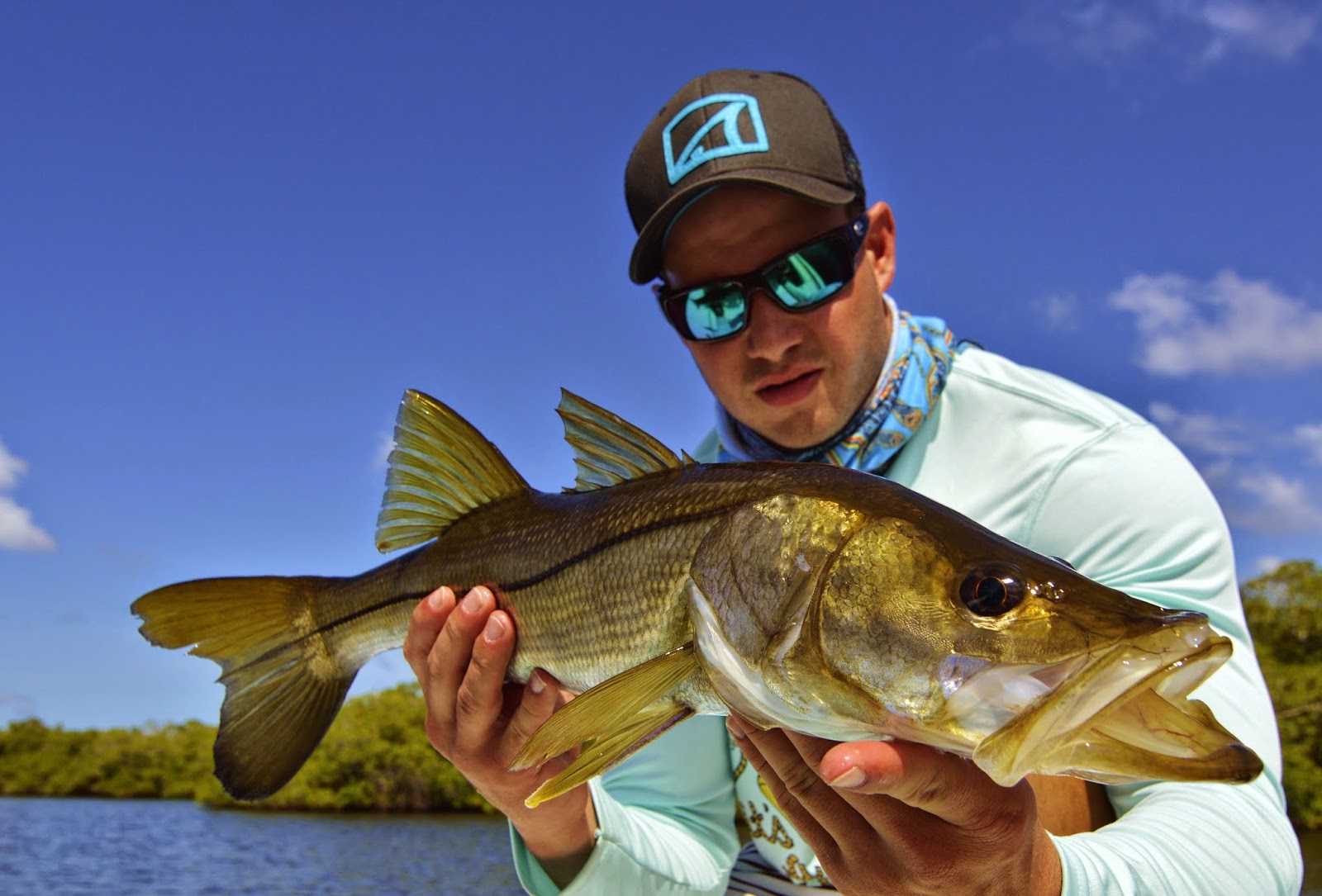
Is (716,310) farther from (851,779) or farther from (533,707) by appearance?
(851,779)

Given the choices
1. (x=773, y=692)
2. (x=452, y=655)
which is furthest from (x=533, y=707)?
(x=773, y=692)

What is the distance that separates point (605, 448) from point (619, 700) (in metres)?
0.74

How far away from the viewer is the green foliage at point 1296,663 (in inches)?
1491

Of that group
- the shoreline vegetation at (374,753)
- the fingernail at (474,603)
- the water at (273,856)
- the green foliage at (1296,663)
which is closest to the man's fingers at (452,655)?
the fingernail at (474,603)

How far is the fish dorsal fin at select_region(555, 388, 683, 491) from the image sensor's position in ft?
7.82

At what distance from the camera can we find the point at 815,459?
3.54 metres

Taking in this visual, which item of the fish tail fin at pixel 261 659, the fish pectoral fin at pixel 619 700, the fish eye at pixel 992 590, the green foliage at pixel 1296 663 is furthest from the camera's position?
the green foliage at pixel 1296 663

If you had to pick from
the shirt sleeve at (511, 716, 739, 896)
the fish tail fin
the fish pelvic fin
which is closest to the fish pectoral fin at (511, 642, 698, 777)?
the fish pelvic fin

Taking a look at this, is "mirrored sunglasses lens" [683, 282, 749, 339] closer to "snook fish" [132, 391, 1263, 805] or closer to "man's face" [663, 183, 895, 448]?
"man's face" [663, 183, 895, 448]

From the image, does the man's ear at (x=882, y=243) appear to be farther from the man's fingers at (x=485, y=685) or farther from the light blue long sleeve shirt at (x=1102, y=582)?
the man's fingers at (x=485, y=685)

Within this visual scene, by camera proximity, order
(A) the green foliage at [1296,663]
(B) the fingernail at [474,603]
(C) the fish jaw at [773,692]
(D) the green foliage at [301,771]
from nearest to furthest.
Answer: (C) the fish jaw at [773,692], (B) the fingernail at [474,603], (A) the green foliage at [1296,663], (D) the green foliage at [301,771]

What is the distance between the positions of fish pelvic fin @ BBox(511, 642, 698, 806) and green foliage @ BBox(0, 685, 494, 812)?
37.2 meters

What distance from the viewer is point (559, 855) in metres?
3.31

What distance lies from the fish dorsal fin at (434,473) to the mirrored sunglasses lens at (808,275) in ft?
3.55
